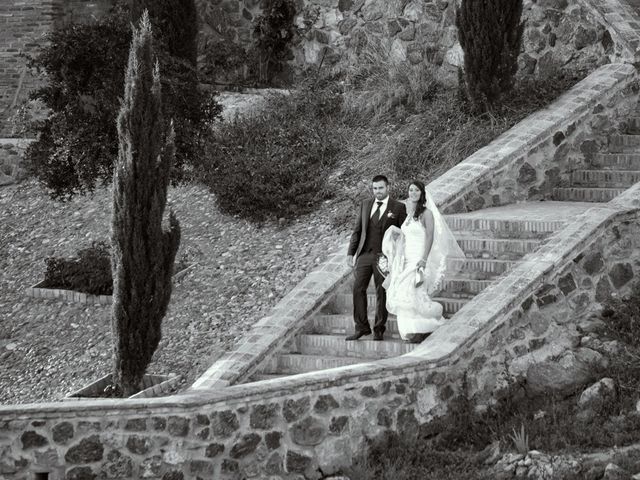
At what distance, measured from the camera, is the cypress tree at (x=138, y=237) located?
11109 mm

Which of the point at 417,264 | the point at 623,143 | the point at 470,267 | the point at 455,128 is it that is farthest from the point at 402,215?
the point at 623,143

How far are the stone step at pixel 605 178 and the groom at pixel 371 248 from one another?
3.82 meters

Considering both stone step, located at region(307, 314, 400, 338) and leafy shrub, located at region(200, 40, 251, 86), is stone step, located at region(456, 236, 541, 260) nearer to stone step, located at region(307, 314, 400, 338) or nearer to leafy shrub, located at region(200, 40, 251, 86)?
stone step, located at region(307, 314, 400, 338)

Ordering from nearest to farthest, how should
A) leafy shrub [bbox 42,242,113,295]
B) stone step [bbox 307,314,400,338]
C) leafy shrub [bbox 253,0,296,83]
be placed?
stone step [bbox 307,314,400,338] → leafy shrub [bbox 42,242,113,295] → leafy shrub [bbox 253,0,296,83]

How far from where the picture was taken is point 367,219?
1162 centimetres

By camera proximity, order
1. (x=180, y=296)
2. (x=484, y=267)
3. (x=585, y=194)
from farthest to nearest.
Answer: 1. (x=585, y=194)
2. (x=180, y=296)
3. (x=484, y=267)

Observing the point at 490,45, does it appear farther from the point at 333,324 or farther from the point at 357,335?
the point at 357,335

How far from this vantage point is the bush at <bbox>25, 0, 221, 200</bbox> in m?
14.7

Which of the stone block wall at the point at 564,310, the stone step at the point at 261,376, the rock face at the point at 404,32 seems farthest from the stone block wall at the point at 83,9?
the stone block wall at the point at 564,310

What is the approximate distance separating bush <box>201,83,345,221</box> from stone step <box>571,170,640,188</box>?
9.52 ft

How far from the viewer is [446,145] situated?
15141 mm

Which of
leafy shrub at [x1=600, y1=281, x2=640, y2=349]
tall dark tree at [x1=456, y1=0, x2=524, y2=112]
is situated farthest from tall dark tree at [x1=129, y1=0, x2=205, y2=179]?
leafy shrub at [x1=600, y1=281, x2=640, y2=349]

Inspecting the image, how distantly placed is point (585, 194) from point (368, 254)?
12.9 ft

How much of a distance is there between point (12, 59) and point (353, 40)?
549 cm
